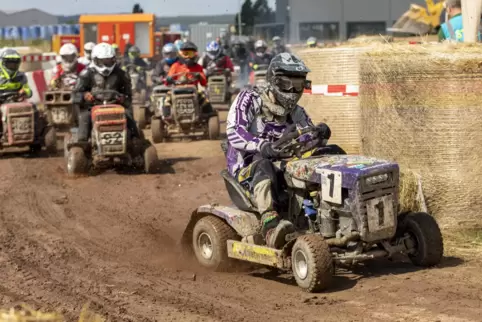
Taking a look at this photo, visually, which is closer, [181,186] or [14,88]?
[181,186]

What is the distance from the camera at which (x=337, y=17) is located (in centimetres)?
3544

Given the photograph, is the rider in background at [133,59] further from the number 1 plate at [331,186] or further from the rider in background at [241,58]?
the number 1 plate at [331,186]

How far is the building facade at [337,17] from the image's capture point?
34594mm

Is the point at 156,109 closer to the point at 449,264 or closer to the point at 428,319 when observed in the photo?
the point at 449,264

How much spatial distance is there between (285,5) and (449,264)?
29.8 metres

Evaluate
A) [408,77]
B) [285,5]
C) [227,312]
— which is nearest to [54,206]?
[408,77]

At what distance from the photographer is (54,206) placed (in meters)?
11.1

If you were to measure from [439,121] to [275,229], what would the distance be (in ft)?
7.39

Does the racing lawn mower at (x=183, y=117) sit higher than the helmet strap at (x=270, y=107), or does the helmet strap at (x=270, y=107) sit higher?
the helmet strap at (x=270, y=107)

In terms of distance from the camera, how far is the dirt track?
610 centimetres

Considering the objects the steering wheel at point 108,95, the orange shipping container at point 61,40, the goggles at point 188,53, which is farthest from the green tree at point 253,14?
the steering wheel at point 108,95

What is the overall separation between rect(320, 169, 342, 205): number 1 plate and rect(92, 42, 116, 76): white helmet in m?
7.50

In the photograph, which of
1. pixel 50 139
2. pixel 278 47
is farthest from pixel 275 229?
pixel 278 47

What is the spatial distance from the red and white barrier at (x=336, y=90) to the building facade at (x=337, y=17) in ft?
77.0
